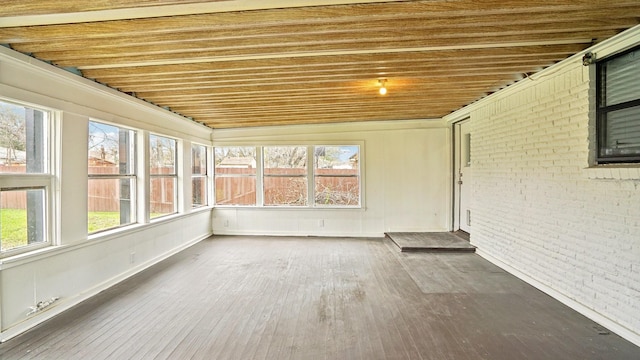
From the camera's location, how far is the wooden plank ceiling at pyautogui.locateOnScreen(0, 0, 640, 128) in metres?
2.14

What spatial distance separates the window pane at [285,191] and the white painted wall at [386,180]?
0.22 m

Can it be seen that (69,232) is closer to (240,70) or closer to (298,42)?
(240,70)

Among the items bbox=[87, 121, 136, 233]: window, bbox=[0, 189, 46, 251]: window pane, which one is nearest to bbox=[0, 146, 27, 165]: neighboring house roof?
bbox=[0, 189, 46, 251]: window pane

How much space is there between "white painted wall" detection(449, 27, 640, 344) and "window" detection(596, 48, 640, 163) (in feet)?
0.30

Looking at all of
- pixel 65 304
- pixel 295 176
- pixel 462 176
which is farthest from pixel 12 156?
pixel 462 176

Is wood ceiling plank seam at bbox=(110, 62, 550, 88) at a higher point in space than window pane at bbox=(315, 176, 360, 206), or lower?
higher

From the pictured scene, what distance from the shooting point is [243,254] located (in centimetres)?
525

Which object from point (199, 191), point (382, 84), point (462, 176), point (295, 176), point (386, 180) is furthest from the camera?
point (295, 176)

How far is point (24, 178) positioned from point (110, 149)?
1288 mm

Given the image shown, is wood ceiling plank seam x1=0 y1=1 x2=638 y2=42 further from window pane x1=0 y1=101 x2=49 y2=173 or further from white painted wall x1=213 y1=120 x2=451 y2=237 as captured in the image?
white painted wall x1=213 y1=120 x2=451 y2=237

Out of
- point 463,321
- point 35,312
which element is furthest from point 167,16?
point 463,321

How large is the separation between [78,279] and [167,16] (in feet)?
10.2

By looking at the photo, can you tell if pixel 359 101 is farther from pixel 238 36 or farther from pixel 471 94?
pixel 238 36

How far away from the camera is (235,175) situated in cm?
698
